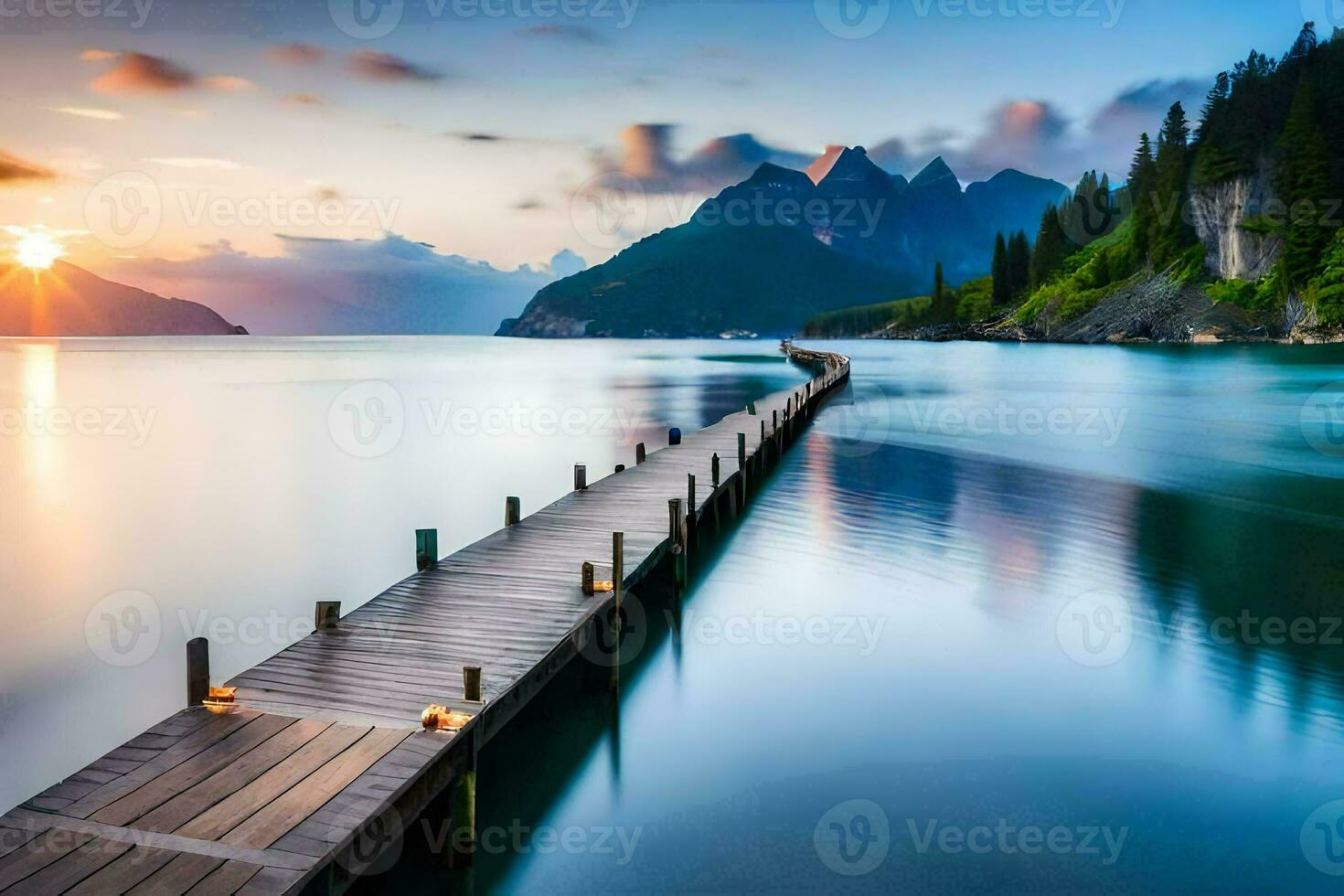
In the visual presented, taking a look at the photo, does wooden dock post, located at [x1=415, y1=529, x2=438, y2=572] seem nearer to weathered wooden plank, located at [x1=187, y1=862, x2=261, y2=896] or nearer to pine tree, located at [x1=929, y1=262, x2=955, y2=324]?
weathered wooden plank, located at [x1=187, y1=862, x2=261, y2=896]

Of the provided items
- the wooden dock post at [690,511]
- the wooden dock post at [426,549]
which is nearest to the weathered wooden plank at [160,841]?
the wooden dock post at [426,549]

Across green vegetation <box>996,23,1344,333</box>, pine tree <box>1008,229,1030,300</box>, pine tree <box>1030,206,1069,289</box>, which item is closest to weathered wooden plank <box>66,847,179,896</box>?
green vegetation <box>996,23,1344,333</box>

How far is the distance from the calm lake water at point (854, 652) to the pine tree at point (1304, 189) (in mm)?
77558

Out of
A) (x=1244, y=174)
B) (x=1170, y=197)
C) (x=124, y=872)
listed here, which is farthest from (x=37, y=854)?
(x=1170, y=197)

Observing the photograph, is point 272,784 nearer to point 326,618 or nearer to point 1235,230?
point 326,618

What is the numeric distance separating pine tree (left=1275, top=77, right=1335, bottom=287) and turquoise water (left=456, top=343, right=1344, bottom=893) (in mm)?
91422

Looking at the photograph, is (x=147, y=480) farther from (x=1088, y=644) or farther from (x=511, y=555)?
(x=1088, y=644)

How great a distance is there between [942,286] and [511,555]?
18727 centimetres

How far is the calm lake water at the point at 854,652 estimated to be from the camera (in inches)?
311

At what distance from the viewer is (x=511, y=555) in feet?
40.6

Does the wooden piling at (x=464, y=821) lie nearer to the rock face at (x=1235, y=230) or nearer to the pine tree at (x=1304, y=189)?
the pine tree at (x=1304, y=189)

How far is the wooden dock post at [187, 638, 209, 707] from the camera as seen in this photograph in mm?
6930

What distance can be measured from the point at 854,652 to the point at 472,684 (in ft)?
24.0

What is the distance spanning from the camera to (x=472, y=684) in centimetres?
707
